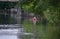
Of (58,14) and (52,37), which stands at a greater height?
(58,14)

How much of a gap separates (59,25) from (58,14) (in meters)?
1.97

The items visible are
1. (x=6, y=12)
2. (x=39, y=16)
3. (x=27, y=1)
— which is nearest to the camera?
(x=39, y=16)

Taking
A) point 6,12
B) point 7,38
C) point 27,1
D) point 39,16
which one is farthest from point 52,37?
point 6,12

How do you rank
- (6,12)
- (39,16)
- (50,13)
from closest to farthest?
(50,13)
(39,16)
(6,12)

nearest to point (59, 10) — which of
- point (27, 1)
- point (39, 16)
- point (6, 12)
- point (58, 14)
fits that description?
point (58, 14)

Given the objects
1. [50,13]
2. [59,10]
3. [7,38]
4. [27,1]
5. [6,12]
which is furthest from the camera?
A: [6,12]

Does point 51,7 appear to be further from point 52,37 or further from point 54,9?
point 52,37

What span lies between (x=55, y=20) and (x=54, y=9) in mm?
830

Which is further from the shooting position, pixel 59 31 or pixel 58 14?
pixel 59 31

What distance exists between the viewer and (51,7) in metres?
16.0

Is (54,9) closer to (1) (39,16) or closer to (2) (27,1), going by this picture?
(1) (39,16)

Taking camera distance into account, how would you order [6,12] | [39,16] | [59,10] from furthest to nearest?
1. [6,12]
2. [39,16]
3. [59,10]

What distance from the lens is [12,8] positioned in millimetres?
71938

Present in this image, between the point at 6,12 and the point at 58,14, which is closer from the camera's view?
the point at 58,14
